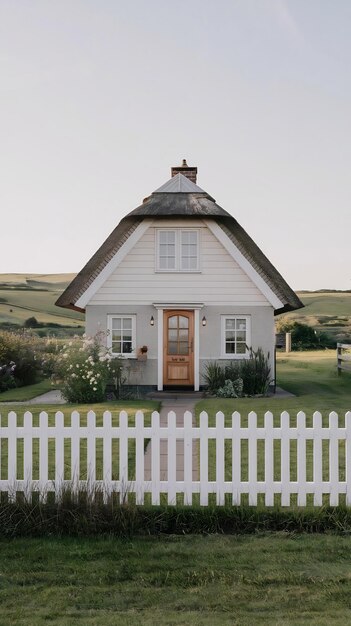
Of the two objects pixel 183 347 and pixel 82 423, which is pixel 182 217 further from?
pixel 82 423

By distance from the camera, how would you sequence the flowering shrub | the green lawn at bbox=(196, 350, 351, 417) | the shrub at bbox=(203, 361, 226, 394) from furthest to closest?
the shrub at bbox=(203, 361, 226, 394) < the flowering shrub < the green lawn at bbox=(196, 350, 351, 417)

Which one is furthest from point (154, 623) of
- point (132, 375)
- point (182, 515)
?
point (132, 375)

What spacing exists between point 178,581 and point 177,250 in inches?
727

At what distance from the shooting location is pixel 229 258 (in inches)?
963

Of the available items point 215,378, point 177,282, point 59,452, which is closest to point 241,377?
point 215,378

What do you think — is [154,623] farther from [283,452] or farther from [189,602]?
[283,452]

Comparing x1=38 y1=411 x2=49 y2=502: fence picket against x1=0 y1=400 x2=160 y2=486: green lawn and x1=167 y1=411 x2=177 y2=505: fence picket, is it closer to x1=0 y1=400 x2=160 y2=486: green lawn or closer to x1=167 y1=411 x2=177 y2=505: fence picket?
x1=0 y1=400 x2=160 y2=486: green lawn

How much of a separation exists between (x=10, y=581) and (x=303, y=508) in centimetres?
321

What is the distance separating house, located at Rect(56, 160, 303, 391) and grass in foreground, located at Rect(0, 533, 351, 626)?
16785 mm

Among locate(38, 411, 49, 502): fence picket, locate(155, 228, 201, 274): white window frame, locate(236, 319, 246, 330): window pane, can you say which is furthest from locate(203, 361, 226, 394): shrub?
locate(38, 411, 49, 502): fence picket

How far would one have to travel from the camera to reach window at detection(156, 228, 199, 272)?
80.7ft

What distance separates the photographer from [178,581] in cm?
663

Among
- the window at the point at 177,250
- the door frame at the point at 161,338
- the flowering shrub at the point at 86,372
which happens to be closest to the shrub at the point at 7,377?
the flowering shrub at the point at 86,372

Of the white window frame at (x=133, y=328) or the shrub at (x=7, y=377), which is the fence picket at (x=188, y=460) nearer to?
the white window frame at (x=133, y=328)
